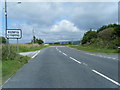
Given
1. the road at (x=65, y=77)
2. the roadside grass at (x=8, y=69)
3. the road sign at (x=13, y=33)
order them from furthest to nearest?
1. the road sign at (x=13, y=33)
2. the roadside grass at (x=8, y=69)
3. the road at (x=65, y=77)

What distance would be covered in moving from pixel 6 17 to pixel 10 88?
44.2 ft

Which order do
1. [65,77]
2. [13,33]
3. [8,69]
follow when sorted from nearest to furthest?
[65,77] < [8,69] < [13,33]

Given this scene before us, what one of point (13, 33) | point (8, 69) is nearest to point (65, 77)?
point (8, 69)

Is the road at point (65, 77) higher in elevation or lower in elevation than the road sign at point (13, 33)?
lower

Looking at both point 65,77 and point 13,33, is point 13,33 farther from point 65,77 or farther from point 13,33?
point 65,77

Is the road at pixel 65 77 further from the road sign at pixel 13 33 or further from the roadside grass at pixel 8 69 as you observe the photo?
the road sign at pixel 13 33

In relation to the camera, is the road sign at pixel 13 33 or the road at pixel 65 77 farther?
the road sign at pixel 13 33

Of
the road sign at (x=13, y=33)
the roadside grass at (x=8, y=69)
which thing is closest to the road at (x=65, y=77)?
the roadside grass at (x=8, y=69)

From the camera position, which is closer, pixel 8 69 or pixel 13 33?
pixel 8 69

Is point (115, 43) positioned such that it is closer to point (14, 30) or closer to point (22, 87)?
point (14, 30)

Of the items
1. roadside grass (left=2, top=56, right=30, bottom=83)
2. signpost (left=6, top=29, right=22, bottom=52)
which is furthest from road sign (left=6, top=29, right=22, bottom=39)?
roadside grass (left=2, top=56, right=30, bottom=83)

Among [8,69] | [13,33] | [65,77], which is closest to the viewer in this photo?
[65,77]

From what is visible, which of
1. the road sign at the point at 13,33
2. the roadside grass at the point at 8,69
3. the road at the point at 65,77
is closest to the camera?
the road at the point at 65,77

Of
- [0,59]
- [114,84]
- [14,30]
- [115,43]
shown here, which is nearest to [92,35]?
[115,43]
